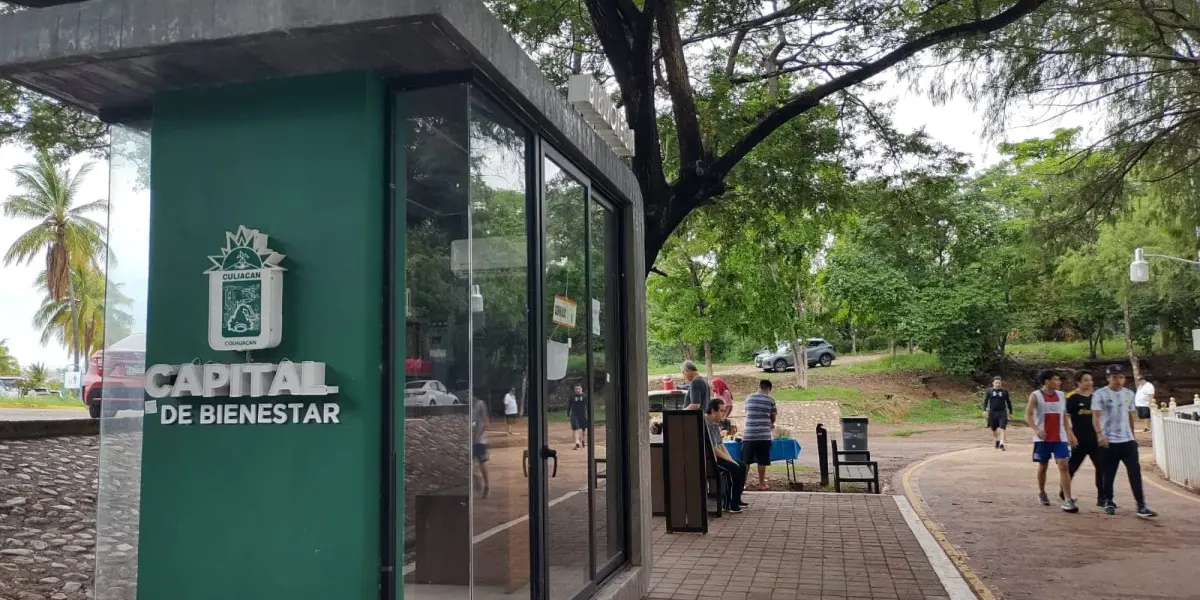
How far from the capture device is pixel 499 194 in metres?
4.25

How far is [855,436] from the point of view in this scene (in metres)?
12.8

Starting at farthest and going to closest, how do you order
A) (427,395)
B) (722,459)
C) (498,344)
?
(722,459) → (498,344) → (427,395)

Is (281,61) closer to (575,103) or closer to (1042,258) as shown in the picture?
(575,103)

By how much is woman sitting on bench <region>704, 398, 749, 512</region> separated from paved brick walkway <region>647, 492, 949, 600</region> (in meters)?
0.27

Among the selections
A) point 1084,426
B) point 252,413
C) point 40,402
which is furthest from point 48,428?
point 1084,426

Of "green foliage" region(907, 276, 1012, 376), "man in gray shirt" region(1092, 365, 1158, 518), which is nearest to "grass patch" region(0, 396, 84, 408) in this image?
"man in gray shirt" region(1092, 365, 1158, 518)

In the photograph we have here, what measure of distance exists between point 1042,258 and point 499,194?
414 inches

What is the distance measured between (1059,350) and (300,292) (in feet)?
135

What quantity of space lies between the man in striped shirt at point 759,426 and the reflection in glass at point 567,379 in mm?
6221

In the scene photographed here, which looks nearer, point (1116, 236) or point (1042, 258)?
point (1042, 258)

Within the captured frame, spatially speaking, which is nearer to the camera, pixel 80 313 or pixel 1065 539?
pixel 1065 539

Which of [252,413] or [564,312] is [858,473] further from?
[252,413]

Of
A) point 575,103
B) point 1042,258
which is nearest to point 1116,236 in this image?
point 1042,258

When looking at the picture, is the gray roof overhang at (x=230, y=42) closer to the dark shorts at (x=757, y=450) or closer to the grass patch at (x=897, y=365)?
the dark shorts at (x=757, y=450)
